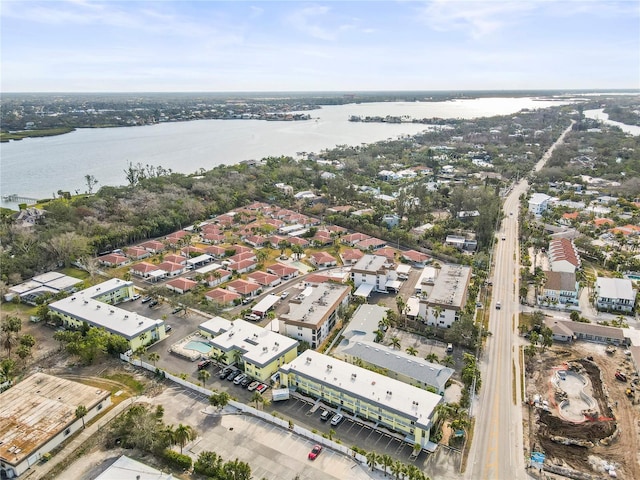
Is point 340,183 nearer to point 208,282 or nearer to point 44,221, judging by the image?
point 208,282

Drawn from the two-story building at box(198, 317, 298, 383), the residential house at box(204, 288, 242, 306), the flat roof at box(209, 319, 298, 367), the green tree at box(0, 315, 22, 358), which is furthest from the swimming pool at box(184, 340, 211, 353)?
the green tree at box(0, 315, 22, 358)

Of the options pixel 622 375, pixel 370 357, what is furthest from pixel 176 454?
pixel 622 375

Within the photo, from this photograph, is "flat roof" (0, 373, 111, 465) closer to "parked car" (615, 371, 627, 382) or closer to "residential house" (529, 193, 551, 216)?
"parked car" (615, 371, 627, 382)

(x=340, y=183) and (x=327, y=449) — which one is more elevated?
(x=340, y=183)

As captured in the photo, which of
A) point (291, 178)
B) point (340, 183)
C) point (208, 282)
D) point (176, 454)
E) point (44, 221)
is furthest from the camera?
point (291, 178)

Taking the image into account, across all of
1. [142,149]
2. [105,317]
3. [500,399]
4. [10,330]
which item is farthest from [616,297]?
[142,149]

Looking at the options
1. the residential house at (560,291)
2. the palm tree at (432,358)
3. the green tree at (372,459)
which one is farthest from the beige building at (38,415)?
the residential house at (560,291)

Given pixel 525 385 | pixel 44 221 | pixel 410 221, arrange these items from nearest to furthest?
pixel 525 385 < pixel 44 221 < pixel 410 221

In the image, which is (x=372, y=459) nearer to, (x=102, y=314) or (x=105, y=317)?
(x=105, y=317)
